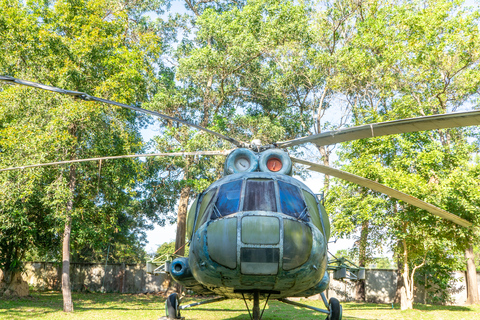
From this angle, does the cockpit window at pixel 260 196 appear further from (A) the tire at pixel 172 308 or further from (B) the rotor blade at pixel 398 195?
(A) the tire at pixel 172 308

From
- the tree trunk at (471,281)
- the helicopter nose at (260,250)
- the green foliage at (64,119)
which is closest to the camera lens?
the helicopter nose at (260,250)

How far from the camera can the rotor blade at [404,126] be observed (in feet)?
15.9

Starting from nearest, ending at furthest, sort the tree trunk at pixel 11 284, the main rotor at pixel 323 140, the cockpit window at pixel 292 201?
the cockpit window at pixel 292 201, the main rotor at pixel 323 140, the tree trunk at pixel 11 284

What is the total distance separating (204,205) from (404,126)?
2.93m

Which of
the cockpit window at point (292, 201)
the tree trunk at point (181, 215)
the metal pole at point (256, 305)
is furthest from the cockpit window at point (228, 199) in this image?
the tree trunk at point (181, 215)

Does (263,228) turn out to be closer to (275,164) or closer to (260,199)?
(260,199)

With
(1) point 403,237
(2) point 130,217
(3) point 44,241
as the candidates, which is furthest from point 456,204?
(2) point 130,217

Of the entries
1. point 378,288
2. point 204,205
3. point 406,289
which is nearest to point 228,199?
point 204,205

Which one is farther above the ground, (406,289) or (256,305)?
(256,305)

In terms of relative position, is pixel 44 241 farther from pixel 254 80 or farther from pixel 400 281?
pixel 400 281

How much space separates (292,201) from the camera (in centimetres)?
507

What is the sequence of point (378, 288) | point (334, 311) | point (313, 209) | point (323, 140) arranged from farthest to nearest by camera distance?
point (378, 288)
point (334, 311)
point (323, 140)
point (313, 209)

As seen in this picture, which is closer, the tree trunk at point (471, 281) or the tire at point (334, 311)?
the tire at point (334, 311)

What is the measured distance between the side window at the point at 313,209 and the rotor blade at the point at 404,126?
100cm
